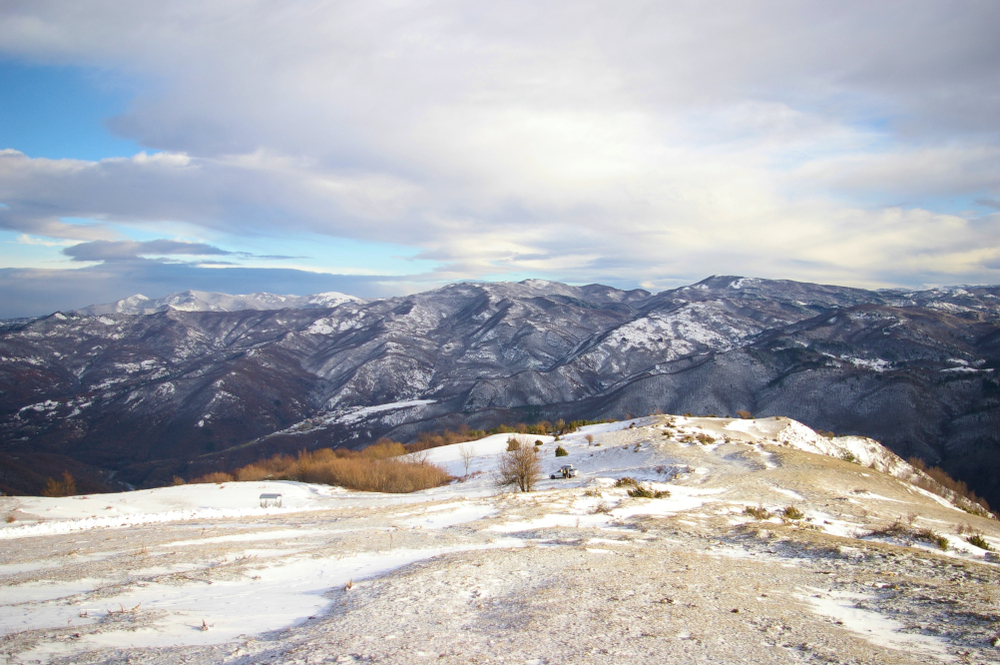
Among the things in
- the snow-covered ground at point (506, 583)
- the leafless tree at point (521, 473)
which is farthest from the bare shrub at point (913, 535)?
the leafless tree at point (521, 473)

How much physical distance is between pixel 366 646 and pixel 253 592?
14.6 ft

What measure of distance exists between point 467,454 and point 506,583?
31.8 m

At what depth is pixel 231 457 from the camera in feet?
568

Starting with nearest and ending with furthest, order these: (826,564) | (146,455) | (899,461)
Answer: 1. (826,564)
2. (899,461)
3. (146,455)

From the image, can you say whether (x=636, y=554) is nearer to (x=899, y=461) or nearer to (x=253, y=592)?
(x=253, y=592)

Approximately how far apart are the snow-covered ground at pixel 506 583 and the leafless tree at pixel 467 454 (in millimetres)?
16229

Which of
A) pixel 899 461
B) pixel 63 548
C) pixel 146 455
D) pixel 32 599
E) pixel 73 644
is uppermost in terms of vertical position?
pixel 73 644

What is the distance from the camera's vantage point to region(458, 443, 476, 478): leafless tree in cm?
3810

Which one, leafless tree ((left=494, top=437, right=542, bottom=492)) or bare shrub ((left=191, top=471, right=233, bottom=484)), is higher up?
leafless tree ((left=494, top=437, right=542, bottom=492))

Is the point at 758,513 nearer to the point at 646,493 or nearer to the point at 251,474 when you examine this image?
the point at 646,493

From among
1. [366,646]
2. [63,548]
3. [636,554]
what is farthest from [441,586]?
[63,548]

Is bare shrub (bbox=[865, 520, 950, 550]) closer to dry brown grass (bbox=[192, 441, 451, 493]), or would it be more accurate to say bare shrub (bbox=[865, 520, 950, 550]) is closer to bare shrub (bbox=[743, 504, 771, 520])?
bare shrub (bbox=[743, 504, 771, 520])

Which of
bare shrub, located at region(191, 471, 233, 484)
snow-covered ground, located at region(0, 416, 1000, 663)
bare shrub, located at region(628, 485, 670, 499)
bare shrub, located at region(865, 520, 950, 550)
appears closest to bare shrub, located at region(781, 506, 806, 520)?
snow-covered ground, located at region(0, 416, 1000, 663)

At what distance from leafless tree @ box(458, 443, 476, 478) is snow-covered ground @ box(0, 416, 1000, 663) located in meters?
16.2
